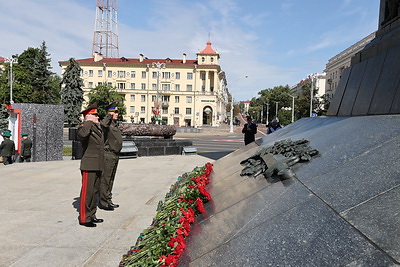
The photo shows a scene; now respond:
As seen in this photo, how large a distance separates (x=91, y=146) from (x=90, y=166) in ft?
0.90

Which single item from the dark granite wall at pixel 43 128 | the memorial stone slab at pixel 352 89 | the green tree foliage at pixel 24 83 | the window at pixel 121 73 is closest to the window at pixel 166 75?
the window at pixel 121 73

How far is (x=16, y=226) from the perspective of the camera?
3.69 meters

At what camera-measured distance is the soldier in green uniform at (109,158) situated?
15.5 ft

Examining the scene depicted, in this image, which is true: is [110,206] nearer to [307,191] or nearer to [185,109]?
[307,191]

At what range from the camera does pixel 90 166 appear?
3.97m

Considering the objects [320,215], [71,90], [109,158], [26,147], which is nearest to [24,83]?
[71,90]

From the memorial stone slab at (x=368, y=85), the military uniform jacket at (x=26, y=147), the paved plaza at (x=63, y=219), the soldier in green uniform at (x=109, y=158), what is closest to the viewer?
the paved plaza at (x=63, y=219)

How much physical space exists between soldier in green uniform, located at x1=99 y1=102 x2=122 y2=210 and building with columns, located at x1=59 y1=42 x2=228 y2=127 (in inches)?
2119


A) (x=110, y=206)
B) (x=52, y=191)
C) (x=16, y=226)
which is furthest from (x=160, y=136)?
(x=16, y=226)

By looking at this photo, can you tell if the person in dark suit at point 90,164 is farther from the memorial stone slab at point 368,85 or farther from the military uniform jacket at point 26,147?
the military uniform jacket at point 26,147

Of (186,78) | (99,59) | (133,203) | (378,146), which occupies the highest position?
(99,59)

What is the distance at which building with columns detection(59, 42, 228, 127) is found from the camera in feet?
194

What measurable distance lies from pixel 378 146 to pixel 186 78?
58.2m

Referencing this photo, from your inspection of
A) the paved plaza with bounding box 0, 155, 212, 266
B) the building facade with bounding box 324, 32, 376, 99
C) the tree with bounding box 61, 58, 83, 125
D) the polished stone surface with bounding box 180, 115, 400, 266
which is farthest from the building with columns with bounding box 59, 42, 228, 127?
the polished stone surface with bounding box 180, 115, 400, 266
